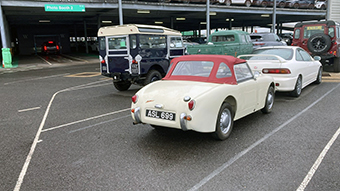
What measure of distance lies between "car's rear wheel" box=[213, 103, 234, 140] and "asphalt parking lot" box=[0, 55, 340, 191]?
0.48 feet

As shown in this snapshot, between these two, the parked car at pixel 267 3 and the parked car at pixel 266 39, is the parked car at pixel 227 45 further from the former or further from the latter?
the parked car at pixel 267 3

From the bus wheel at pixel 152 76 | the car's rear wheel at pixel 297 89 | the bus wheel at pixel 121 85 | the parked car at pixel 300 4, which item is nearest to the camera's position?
the car's rear wheel at pixel 297 89

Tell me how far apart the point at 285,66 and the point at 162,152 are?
5.00 meters

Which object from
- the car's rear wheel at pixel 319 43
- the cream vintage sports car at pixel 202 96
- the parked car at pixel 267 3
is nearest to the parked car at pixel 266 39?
the car's rear wheel at pixel 319 43

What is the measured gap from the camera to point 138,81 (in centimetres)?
940

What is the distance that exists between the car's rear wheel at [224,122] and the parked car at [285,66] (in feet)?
11.6

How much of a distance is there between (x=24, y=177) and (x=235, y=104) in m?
3.55

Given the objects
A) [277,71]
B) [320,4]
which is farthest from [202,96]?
[320,4]

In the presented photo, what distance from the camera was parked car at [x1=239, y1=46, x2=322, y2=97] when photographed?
7.75 metres

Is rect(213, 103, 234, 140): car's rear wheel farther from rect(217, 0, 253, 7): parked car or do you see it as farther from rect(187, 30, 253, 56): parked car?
rect(217, 0, 253, 7): parked car

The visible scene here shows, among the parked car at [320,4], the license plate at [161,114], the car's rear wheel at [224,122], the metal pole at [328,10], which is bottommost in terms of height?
the car's rear wheel at [224,122]

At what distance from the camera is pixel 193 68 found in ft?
17.8

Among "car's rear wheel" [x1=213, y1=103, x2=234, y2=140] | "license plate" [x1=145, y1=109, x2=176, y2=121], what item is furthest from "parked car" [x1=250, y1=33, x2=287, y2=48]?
"license plate" [x1=145, y1=109, x2=176, y2=121]

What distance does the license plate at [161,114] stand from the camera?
4.39m
